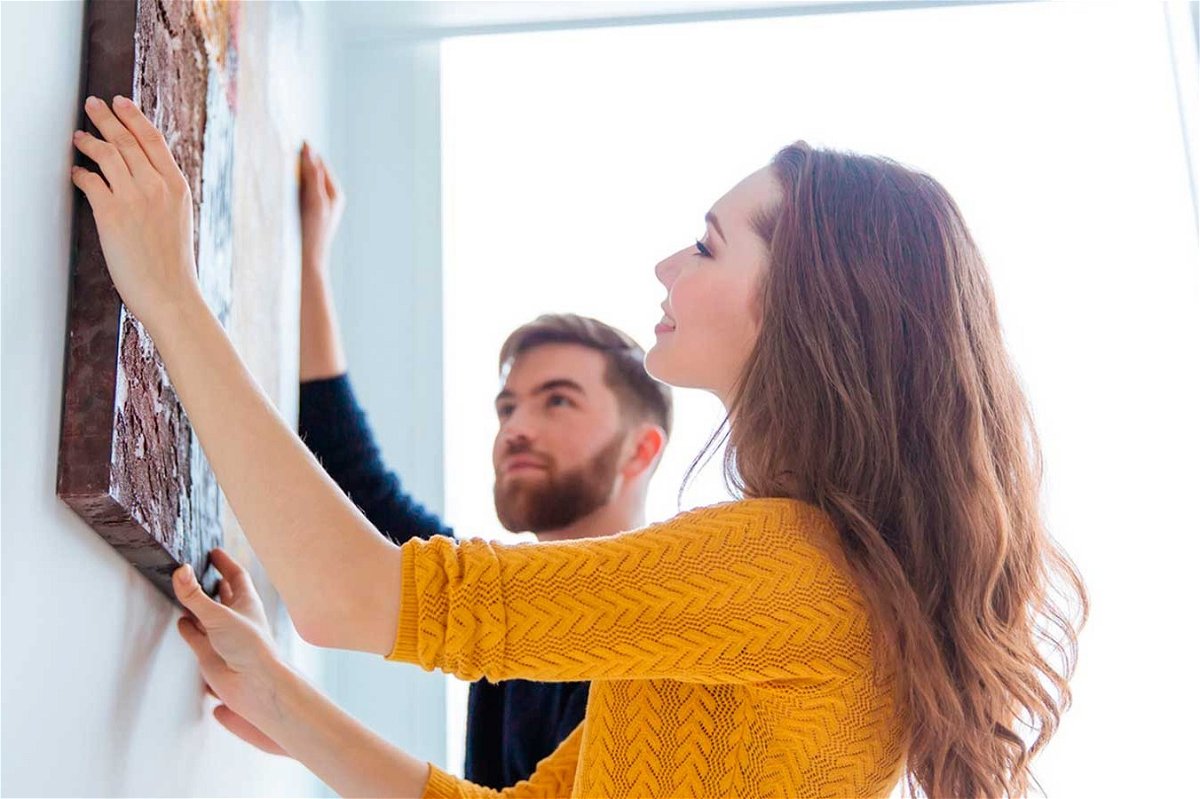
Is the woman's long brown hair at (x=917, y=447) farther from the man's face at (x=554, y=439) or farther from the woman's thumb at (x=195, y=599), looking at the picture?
the man's face at (x=554, y=439)

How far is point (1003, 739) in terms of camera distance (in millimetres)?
1192

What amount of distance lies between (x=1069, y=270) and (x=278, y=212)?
126 cm

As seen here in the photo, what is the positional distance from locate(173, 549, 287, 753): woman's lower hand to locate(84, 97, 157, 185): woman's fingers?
1.42 feet

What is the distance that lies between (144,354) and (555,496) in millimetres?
1035

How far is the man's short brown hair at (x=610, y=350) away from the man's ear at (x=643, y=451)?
22 mm

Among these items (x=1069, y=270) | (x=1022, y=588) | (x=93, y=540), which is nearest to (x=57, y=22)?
(x=93, y=540)

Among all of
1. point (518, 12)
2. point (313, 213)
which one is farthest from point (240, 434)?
point (518, 12)

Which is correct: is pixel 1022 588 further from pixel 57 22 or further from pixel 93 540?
pixel 57 22

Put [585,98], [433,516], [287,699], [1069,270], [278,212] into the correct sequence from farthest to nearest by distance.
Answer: [585,98], [1069,270], [433,516], [278,212], [287,699]

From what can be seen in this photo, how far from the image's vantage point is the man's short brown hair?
A: 216cm

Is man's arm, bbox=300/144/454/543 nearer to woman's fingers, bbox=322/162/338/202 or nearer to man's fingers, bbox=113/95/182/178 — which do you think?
woman's fingers, bbox=322/162/338/202

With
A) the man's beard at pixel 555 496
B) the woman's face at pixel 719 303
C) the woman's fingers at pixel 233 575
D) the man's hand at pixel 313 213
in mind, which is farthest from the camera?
the man's beard at pixel 555 496

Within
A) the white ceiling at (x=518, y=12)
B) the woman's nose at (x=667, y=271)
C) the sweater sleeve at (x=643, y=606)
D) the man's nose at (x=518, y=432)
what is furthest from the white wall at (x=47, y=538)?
the white ceiling at (x=518, y=12)

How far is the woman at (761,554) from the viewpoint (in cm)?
99
